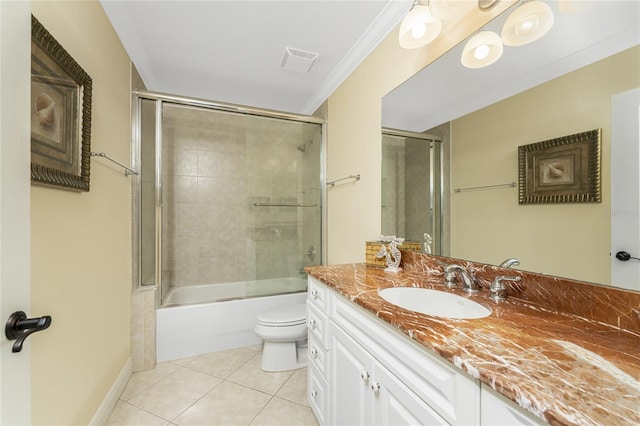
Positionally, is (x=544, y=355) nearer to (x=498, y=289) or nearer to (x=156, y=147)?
(x=498, y=289)

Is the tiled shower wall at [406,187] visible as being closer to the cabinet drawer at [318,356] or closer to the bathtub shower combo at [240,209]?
the cabinet drawer at [318,356]

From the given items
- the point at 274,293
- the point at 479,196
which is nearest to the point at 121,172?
the point at 274,293

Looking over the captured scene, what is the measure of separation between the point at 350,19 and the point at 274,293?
7.46 ft

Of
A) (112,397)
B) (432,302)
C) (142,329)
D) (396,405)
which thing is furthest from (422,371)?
(142,329)

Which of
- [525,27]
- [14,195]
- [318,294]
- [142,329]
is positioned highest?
[525,27]

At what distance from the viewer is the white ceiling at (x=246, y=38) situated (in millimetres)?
1556

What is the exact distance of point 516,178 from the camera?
3.38 ft

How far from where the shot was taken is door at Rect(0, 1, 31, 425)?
1.70 ft

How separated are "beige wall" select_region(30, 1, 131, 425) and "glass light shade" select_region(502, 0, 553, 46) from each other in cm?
179

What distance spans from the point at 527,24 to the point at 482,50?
7.1 inches

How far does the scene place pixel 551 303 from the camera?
0.87m

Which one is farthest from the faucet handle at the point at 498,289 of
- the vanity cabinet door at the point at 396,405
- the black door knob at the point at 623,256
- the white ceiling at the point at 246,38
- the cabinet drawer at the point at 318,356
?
the white ceiling at the point at 246,38

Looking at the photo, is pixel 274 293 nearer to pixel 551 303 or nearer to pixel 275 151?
pixel 275 151

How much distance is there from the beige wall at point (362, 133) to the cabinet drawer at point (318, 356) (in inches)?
29.2
